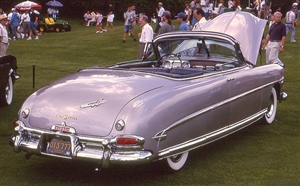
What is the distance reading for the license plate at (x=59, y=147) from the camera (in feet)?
16.7

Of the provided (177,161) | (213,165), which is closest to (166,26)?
(213,165)

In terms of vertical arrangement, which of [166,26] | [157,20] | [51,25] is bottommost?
[51,25]

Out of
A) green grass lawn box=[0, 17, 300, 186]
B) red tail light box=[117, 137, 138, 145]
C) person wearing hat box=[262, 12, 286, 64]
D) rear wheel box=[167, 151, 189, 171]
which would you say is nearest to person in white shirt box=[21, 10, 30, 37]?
person wearing hat box=[262, 12, 286, 64]

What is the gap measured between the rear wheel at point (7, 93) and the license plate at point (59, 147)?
167 inches

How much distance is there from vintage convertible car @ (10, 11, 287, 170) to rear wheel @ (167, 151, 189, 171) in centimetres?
1

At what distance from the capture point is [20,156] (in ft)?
20.7

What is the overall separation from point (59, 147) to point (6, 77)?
14.8 feet

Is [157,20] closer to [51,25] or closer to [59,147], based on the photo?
[51,25]

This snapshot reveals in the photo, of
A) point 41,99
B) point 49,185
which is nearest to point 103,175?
point 49,185

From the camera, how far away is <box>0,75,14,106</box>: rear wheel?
9.27 m

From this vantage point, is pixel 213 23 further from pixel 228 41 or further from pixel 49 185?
pixel 49 185

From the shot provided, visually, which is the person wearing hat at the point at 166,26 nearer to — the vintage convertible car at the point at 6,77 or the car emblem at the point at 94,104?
the vintage convertible car at the point at 6,77

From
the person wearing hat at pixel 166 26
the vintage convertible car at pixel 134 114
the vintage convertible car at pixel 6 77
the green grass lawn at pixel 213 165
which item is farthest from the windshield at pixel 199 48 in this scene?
the person wearing hat at pixel 166 26

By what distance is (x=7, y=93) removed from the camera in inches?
377
